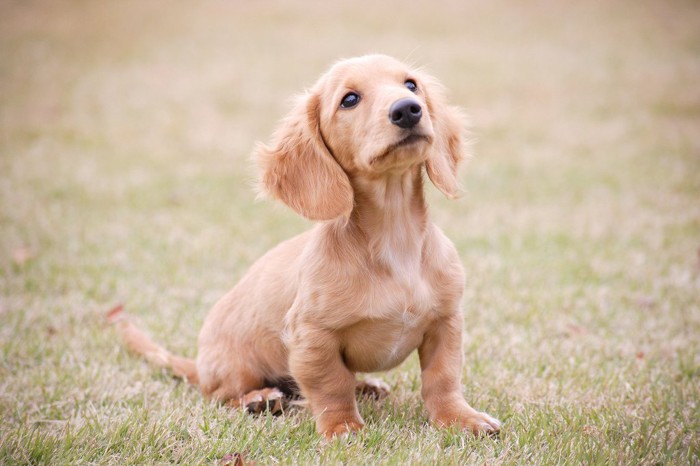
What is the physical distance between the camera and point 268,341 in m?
2.83

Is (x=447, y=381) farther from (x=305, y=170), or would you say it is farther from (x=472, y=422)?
(x=305, y=170)

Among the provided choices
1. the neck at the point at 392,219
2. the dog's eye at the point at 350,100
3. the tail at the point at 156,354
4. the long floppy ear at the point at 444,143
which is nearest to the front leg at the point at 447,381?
the neck at the point at 392,219

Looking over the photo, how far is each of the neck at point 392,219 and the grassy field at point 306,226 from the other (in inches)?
24.5

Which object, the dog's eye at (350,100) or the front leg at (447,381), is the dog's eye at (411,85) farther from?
the front leg at (447,381)

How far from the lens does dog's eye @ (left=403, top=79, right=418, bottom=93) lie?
2657 mm

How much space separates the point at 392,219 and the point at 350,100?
467mm

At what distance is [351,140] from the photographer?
2559 millimetres

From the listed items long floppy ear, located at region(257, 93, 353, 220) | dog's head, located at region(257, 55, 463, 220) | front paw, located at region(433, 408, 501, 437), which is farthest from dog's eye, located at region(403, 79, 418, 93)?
front paw, located at region(433, 408, 501, 437)

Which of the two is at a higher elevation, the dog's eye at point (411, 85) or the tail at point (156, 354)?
the dog's eye at point (411, 85)

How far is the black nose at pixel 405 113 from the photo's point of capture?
7.48ft

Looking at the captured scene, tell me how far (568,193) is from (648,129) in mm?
3059

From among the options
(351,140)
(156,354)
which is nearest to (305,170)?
(351,140)

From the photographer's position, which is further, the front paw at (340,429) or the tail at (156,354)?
the tail at (156,354)

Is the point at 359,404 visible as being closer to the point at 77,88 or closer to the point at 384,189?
the point at 384,189
